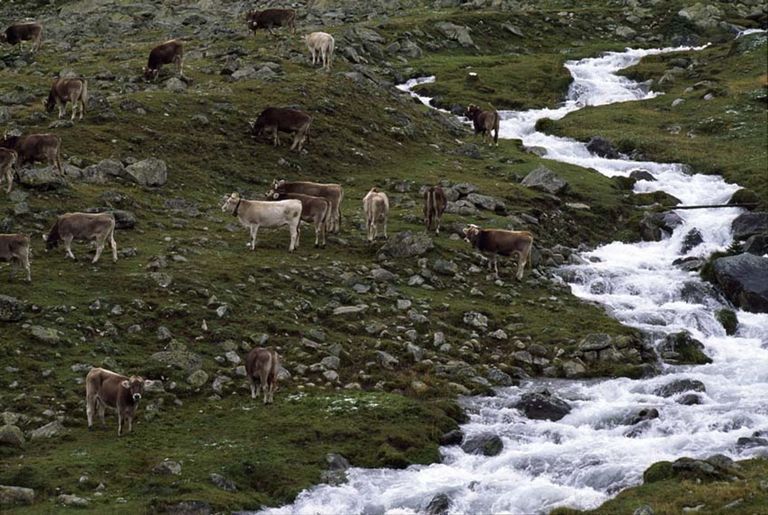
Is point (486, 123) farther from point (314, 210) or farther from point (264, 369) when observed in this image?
point (264, 369)

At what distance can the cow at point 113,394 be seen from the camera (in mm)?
24172

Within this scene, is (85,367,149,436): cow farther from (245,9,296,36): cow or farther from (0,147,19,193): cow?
(245,9,296,36): cow

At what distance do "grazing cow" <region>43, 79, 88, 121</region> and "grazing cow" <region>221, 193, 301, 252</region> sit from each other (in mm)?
11357

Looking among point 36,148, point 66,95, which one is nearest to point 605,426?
point 36,148

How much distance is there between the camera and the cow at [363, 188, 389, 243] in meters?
37.8

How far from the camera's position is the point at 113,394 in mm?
24484

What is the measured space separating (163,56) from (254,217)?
1943 centimetres

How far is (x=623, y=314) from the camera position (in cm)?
3688

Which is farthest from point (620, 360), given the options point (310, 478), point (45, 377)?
point (45, 377)

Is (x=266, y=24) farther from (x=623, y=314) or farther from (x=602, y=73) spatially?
(x=623, y=314)

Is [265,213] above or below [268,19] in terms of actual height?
above

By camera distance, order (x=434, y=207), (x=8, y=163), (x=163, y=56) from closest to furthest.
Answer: (x=8, y=163)
(x=434, y=207)
(x=163, y=56)

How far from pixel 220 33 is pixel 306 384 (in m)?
44.6

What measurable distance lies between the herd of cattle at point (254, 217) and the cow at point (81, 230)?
0.09 feet
